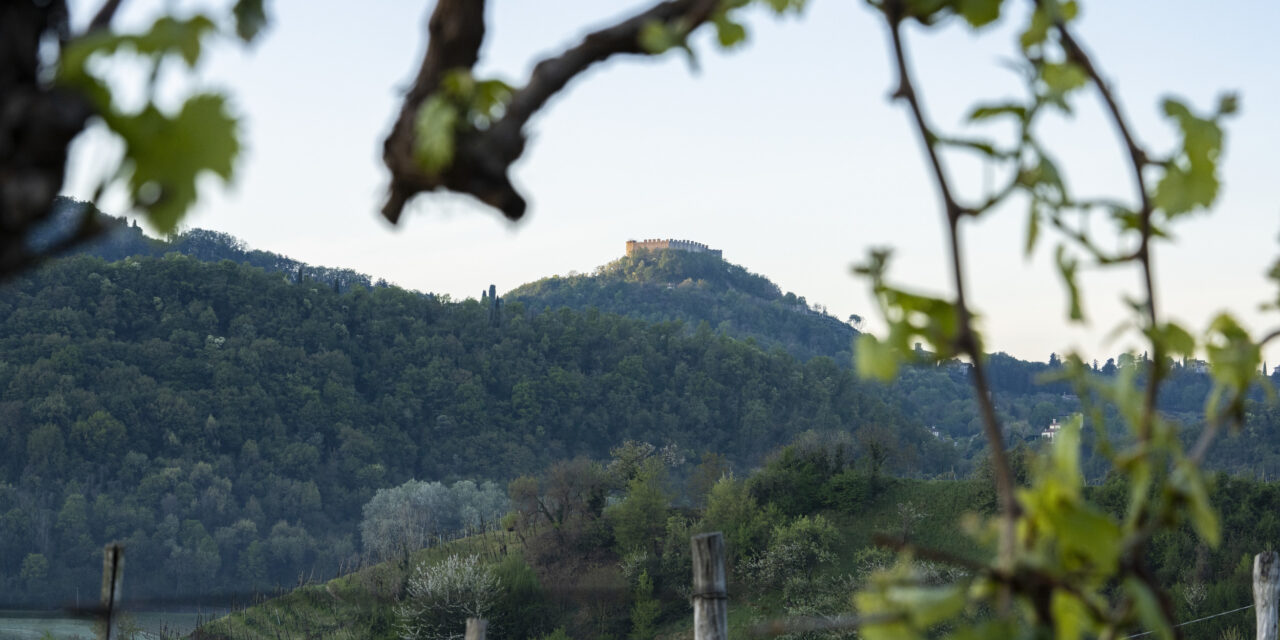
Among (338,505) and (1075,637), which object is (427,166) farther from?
(338,505)

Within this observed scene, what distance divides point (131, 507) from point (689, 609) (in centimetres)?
2229

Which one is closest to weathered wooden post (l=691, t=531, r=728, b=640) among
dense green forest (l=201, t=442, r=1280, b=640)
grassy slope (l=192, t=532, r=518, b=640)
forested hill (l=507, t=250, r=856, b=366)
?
dense green forest (l=201, t=442, r=1280, b=640)

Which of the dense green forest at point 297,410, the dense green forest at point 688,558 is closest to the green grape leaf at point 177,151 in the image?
the dense green forest at point 688,558

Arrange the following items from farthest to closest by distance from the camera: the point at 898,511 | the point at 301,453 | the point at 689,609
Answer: the point at 301,453, the point at 898,511, the point at 689,609

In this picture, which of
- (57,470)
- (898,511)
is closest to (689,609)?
(898,511)

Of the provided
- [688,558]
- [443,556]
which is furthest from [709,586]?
[443,556]

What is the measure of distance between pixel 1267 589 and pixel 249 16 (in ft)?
22.6

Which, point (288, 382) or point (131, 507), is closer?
point (131, 507)

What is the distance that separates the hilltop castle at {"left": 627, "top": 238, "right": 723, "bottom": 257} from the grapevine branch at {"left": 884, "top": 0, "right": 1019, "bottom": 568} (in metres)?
80.9

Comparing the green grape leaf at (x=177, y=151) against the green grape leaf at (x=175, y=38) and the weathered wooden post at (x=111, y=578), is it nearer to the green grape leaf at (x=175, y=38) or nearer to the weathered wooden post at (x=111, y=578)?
the green grape leaf at (x=175, y=38)

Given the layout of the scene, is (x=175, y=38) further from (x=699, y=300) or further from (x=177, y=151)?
(x=699, y=300)

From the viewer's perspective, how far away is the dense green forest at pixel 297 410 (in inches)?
1300

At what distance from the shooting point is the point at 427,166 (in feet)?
2.05

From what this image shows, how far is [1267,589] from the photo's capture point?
6.20 meters
